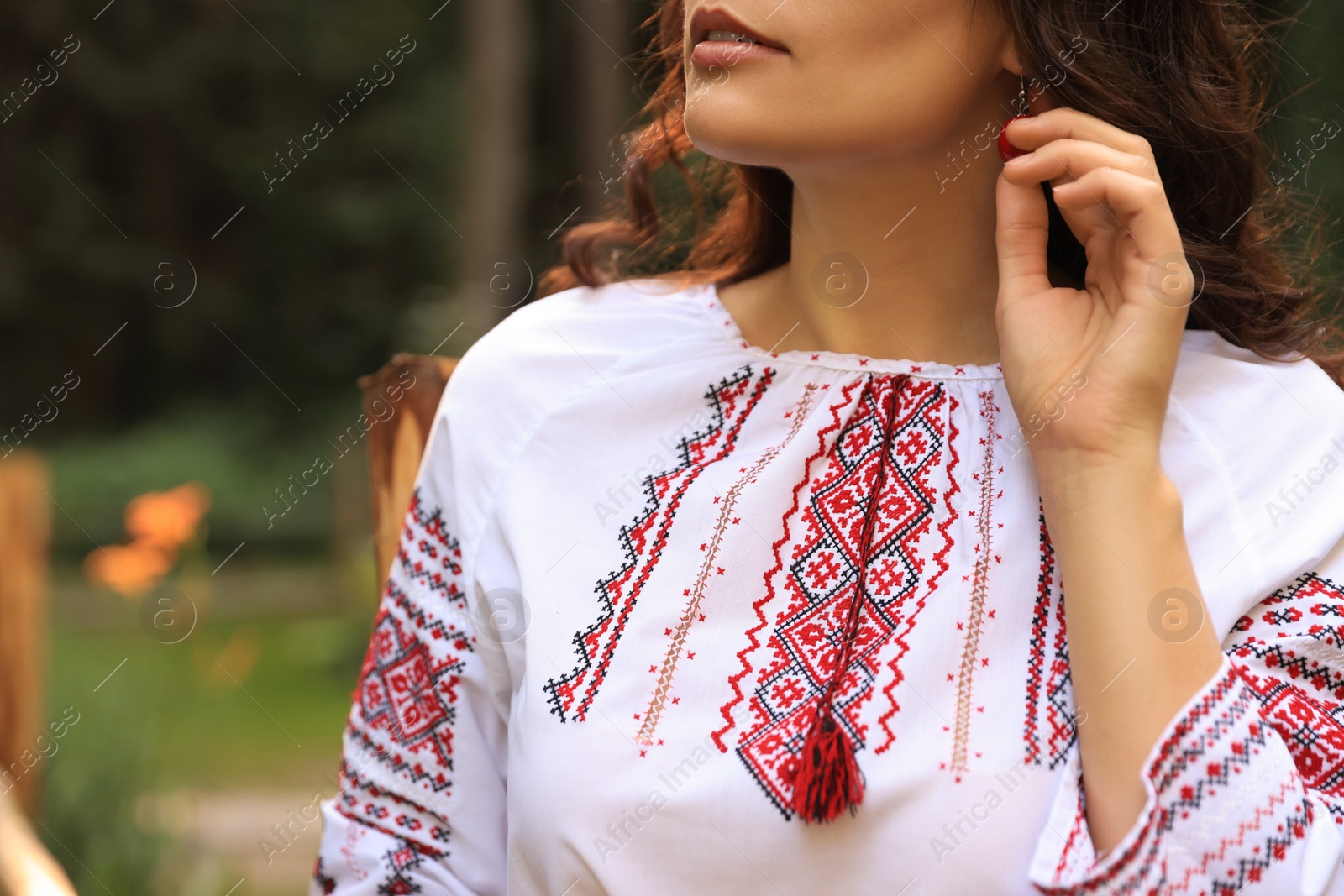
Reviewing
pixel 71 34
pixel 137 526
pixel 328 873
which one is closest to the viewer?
pixel 328 873

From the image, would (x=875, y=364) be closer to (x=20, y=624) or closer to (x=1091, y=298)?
(x=1091, y=298)

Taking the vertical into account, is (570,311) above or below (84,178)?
below

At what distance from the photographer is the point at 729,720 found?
1.42m

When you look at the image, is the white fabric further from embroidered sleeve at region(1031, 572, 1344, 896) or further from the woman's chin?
the woman's chin

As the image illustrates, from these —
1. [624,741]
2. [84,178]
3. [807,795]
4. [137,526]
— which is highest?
[84,178]

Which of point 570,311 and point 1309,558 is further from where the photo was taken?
point 570,311

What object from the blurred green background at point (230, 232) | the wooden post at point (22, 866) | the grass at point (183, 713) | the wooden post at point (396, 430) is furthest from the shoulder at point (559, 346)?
the blurred green background at point (230, 232)

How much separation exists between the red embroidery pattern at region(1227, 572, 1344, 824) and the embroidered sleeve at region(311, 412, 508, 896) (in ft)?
2.87

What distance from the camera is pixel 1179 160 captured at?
1.64 m

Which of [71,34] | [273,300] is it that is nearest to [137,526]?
[273,300]

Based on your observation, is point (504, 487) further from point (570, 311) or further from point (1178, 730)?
point (1178, 730)

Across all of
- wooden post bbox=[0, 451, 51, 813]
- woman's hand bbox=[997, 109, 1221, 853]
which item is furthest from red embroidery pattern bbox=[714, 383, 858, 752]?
wooden post bbox=[0, 451, 51, 813]

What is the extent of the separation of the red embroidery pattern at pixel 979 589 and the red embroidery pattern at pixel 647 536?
0.29 metres

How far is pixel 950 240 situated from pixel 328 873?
3.70ft
